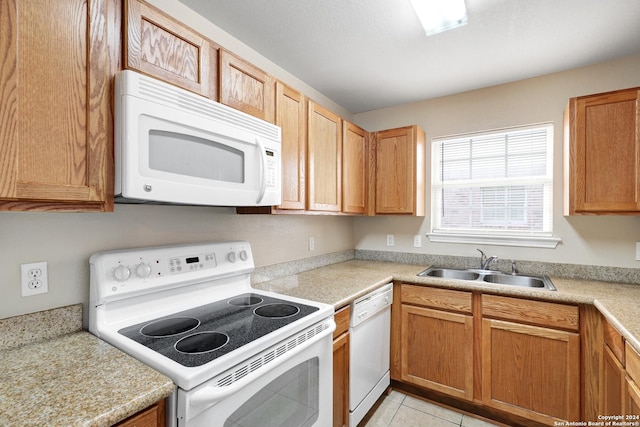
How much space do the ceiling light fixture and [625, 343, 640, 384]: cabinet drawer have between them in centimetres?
172

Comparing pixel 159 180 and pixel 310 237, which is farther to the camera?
pixel 310 237

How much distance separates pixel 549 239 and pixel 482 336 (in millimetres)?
943

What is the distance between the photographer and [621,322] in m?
1.32

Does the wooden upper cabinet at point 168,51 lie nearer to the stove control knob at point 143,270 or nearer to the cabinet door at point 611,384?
the stove control knob at point 143,270

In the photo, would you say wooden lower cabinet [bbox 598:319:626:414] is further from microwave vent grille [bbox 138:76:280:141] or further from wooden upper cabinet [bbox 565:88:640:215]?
microwave vent grille [bbox 138:76:280:141]

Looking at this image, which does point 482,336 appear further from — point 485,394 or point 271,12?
point 271,12

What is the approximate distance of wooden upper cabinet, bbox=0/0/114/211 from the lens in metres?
0.84

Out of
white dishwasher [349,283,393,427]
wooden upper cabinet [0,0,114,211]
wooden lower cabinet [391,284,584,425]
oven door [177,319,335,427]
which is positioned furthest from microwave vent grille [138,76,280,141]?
wooden lower cabinet [391,284,584,425]

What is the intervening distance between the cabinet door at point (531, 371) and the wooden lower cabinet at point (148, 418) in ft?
6.24

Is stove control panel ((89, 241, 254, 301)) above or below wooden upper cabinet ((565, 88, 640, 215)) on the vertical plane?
below

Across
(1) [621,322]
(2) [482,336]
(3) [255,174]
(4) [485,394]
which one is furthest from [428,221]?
(3) [255,174]

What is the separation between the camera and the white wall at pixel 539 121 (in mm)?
2098

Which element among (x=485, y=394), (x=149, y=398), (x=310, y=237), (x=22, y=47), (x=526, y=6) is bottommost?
(x=485, y=394)

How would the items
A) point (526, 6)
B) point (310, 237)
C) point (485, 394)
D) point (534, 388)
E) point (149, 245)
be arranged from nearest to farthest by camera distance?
point (149, 245) < point (526, 6) < point (534, 388) < point (485, 394) < point (310, 237)
